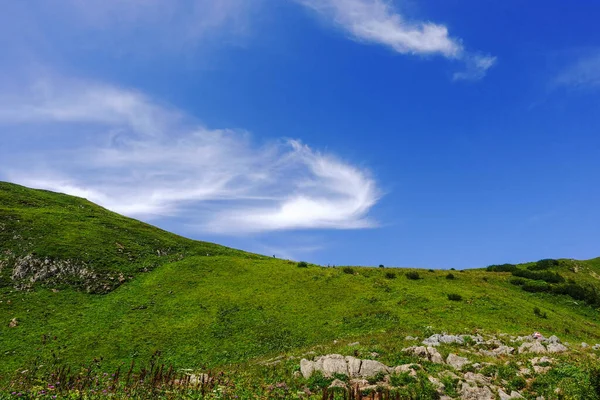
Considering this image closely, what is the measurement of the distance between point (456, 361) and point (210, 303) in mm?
33413

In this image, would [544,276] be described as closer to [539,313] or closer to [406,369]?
[539,313]

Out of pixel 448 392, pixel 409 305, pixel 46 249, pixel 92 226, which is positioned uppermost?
pixel 92 226

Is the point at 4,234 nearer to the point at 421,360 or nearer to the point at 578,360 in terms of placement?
the point at 421,360

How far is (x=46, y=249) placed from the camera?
53.1m

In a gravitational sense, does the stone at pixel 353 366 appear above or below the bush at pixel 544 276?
below

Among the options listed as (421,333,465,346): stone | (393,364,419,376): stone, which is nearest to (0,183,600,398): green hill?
(393,364,419,376): stone

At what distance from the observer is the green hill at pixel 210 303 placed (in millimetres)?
36000

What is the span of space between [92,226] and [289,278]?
38.6 metres

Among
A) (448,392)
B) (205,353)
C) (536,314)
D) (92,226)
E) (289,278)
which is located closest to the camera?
(448,392)

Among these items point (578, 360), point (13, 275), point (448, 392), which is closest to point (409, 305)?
point (578, 360)

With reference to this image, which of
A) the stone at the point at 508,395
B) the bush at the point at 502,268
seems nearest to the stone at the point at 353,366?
the stone at the point at 508,395

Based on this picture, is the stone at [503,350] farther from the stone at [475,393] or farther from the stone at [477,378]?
the stone at [475,393]

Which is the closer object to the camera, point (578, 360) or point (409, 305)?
point (578, 360)

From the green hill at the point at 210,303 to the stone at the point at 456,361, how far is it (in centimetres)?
322
